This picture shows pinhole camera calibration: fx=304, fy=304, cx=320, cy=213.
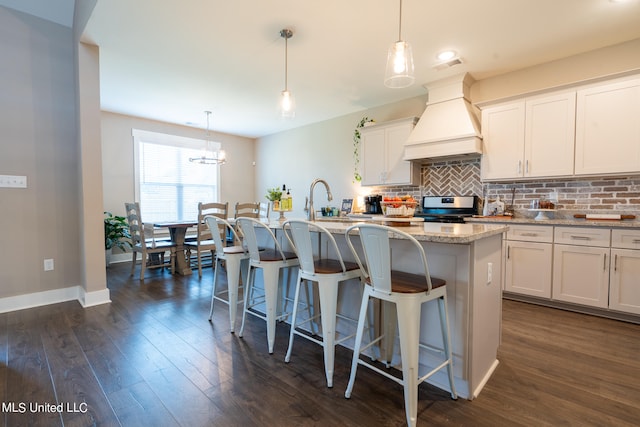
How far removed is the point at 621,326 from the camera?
2.63 metres

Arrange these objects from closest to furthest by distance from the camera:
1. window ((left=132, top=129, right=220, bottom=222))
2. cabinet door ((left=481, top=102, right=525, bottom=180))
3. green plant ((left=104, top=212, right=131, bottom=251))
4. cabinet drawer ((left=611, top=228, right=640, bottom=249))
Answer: cabinet drawer ((left=611, top=228, right=640, bottom=249)) < cabinet door ((left=481, top=102, right=525, bottom=180)) < green plant ((left=104, top=212, right=131, bottom=251)) < window ((left=132, top=129, right=220, bottom=222))

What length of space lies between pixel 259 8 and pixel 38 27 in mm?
2481


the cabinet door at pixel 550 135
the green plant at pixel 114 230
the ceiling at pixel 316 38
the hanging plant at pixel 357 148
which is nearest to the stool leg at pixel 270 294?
the ceiling at pixel 316 38

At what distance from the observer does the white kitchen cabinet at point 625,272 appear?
2.62m

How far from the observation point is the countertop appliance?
12.6 ft

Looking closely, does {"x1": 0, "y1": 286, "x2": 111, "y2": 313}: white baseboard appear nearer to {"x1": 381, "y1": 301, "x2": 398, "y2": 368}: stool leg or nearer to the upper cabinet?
{"x1": 381, "y1": 301, "x2": 398, "y2": 368}: stool leg

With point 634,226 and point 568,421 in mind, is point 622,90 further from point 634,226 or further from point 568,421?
point 568,421

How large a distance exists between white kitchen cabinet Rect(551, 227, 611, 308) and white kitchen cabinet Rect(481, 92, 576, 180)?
65cm

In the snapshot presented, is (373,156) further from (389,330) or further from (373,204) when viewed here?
(389,330)

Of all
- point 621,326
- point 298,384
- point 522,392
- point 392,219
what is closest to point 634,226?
point 621,326

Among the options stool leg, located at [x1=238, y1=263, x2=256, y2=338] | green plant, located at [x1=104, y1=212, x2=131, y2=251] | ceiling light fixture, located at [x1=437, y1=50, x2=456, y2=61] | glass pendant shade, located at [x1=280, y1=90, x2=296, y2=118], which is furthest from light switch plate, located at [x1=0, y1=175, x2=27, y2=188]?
ceiling light fixture, located at [x1=437, y1=50, x2=456, y2=61]

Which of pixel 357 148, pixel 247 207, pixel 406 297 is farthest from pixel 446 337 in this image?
pixel 357 148

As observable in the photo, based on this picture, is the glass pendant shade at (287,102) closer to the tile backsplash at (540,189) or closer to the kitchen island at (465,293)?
the kitchen island at (465,293)

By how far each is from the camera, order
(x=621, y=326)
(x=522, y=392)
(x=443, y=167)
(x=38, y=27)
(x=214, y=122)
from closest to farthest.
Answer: (x=522, y=392) → (x=621, y=326) → (x=38, y=27) → (x=443, y=167) → (x=214, y=122)
